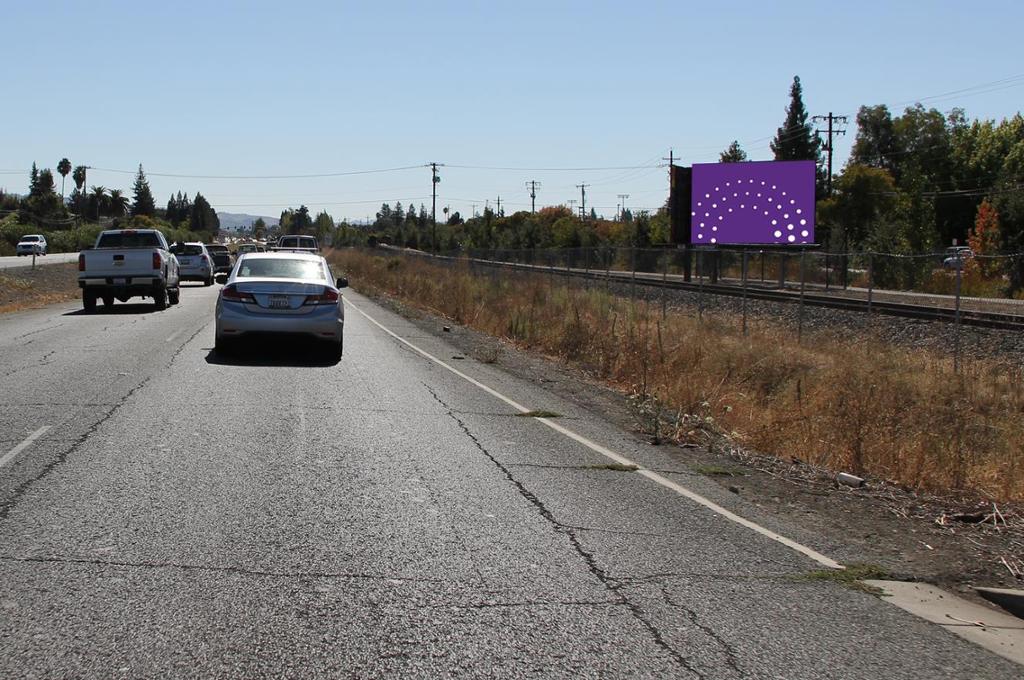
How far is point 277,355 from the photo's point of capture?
16.7 m

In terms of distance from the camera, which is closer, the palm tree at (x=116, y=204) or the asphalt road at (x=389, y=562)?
the asphalt road at (x=389, y=562)

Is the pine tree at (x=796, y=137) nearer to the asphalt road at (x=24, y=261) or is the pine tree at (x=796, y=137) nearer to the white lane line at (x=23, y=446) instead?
the asphalt road at (x=24, y=261)

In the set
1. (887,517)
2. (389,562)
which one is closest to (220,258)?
(887,517)

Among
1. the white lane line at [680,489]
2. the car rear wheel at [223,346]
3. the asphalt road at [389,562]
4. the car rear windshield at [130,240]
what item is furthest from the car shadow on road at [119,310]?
the asphalt road at [389,562]

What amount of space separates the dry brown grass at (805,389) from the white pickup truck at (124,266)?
26.9ft

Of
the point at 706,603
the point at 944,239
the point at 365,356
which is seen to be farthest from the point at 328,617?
the point at 944,239

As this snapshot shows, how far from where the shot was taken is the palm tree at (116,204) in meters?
163

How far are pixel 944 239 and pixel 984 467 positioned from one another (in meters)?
89.7

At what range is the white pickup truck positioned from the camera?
25.6 meters

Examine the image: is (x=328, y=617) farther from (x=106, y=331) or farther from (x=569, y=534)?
(x=106, y=331)

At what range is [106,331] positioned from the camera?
66.7 ft

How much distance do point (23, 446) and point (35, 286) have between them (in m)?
30.7

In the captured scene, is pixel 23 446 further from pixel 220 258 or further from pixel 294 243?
pixel 220 258

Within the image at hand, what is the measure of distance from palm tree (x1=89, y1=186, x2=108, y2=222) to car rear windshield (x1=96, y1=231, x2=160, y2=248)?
469ft
